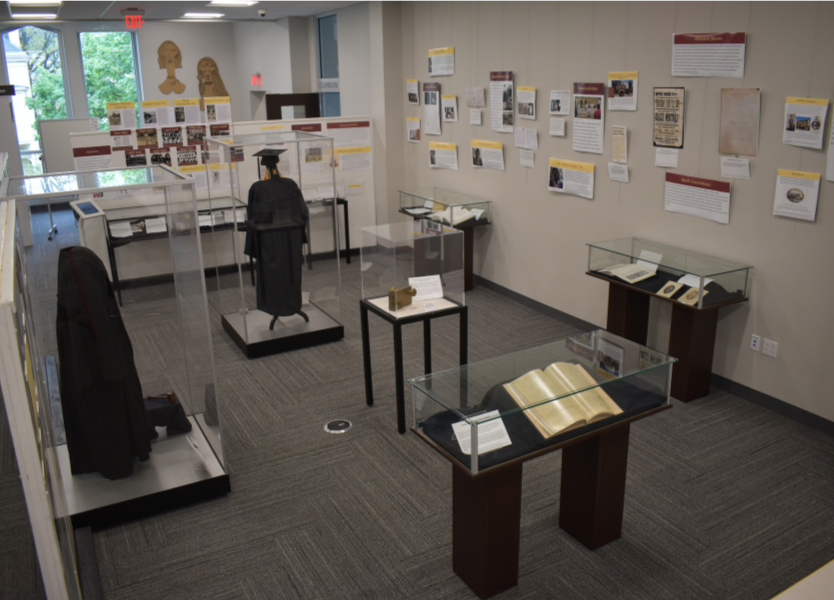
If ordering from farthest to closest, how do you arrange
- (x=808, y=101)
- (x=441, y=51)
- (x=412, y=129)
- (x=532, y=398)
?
(x=412, y=129), (x=441, y=51), (x=808, y=101), (x=532, y=398)

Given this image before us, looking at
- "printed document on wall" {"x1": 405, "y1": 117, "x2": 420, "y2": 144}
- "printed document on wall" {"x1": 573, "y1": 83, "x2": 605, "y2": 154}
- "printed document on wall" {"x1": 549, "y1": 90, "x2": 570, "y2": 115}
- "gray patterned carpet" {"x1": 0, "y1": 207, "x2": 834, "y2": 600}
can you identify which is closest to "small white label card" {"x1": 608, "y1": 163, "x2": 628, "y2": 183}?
"printed document on wall" {"x1": 573, "y1": 83, "x2": 605, "y2": 154}

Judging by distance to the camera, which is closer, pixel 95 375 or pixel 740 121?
pixel 95 375

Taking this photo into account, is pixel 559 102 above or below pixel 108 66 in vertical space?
below

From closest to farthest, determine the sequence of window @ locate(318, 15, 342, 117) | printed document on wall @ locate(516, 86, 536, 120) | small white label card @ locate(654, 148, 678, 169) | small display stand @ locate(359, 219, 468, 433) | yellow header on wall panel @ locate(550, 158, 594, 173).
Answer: small display stand @ locate(359, 219, 468, 433) → small white label card @ locate(654, 148, 678, 169) → yellow header on wall panel @ locate(550, 158, 594, 173) → printed document on wall @ locate(516, 86, 536, 120) → window @ locate(318, 15, 342, 117)

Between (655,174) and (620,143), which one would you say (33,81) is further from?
(655,174)

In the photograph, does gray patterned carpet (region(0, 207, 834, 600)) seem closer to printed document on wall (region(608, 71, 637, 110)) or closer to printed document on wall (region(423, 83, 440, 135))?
printed document on wall (region(608, 71, 637, 110))

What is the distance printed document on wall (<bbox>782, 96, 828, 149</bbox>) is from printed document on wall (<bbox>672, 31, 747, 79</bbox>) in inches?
14.5

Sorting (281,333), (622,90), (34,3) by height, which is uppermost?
(34,3)

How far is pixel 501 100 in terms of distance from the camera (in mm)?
5457

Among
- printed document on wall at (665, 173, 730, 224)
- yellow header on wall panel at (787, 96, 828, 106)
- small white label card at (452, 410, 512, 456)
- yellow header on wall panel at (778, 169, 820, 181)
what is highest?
yellow header on wall panel at (787, 96, 828, 106)

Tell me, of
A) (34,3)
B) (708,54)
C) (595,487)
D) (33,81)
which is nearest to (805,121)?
(708,54)

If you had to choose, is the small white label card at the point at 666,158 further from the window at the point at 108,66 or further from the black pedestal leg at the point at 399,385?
the window at the point at 108,66

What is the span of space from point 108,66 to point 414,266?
31.3 ft

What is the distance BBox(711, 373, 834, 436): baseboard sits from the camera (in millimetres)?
3619
